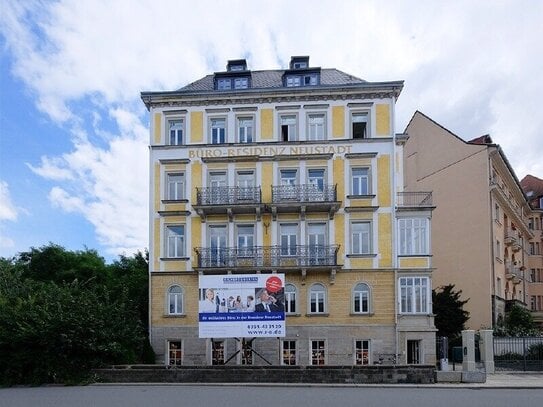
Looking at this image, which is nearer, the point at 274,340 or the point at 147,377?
the point at 147,377

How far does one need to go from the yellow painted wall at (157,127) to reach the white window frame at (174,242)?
17.3 ft

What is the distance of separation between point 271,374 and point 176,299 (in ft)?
43.3

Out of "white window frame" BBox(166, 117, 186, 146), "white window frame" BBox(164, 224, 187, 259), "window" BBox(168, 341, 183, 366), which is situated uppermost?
"white window frame" BBox(166, 117, 186, 146)

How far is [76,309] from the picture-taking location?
27281 mm

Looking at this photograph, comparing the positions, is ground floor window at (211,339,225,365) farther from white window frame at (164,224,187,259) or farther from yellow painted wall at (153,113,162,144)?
yellow painted wall at (153,113,162,144)

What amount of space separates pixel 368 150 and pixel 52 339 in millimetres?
19984

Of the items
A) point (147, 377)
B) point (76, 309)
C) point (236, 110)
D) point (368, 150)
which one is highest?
point (236, 110)

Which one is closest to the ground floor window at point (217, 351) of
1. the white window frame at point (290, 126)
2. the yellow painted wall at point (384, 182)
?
the yellow painted wall at point (384, 182)

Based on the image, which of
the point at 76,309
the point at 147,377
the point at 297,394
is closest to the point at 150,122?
the point at 76,309

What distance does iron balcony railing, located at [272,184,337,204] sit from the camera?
35.9 meters

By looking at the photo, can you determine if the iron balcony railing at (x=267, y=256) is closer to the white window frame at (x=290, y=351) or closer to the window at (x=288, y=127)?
the white window frame at (x=290, y=351)

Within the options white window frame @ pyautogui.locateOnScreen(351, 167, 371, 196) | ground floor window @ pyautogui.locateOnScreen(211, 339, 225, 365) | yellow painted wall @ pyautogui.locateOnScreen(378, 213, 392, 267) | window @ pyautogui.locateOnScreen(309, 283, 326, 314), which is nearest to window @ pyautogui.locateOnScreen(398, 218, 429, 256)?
yellow painted wall @ pyautogui.locateOnScreen(378, 213, 392, 267)

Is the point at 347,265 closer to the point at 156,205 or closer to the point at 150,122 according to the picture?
the point at 156,205

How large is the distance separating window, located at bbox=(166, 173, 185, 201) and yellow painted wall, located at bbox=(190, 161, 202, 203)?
681mm
